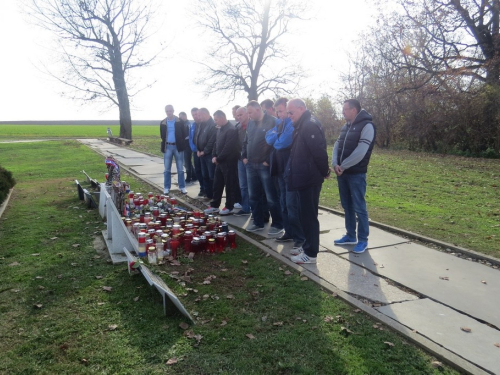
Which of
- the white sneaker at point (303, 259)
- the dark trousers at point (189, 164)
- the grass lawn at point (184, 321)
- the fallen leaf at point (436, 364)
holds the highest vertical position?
the dark trousers at point (189, 164)

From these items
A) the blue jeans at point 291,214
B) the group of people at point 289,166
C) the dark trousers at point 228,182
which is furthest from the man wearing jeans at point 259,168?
the dark trousers at point 228,182

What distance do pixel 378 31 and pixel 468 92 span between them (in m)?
7.29

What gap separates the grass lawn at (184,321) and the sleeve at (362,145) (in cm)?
181

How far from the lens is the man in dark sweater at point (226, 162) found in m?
7.99

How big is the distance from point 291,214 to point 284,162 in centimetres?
85

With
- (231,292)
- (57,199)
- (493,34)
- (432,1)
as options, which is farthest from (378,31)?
(231,292)

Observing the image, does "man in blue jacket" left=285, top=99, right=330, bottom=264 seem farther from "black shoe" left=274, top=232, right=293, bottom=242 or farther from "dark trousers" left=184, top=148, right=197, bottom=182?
"dark trousers" left=184, top=148, right=197, bottom=182

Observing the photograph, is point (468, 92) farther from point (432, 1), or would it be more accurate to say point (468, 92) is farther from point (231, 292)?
point (231, 292)

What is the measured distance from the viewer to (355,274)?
201 inches

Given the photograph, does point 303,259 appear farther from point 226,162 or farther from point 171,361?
point 226,162

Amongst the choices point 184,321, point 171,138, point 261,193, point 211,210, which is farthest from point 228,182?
point 184,321

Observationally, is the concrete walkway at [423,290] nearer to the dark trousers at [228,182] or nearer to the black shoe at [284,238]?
the black shoe at [284,238]

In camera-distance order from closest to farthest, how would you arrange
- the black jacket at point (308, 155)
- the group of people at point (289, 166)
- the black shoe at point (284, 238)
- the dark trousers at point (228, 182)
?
the black jacket at point (308, 155) → the group of people at point (289, 166) → the black shoe at point (284, 238) → the dark trousers at point (228, 182)

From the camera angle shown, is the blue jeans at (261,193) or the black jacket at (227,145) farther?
the black jacket at (227,145)
